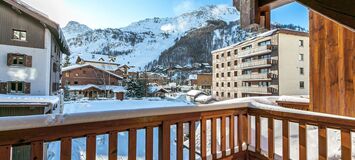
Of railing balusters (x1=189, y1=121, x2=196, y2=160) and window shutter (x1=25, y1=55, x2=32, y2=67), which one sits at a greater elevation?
window shutter (x1=25, y1=55, x2=32, y2=67)

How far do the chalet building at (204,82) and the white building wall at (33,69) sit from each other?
1074cm

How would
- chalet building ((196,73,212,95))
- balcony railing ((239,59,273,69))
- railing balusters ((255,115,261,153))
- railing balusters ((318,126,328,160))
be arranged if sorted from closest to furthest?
1. railing balusters ((318,126,328,160))
2. railing balusters ((255,115,261,153))
3. balcony railing ((239,59,273,69))
4. chalet building ((196,73,212,95))

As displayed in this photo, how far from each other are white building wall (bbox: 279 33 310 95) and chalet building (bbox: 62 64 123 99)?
42.4 ft

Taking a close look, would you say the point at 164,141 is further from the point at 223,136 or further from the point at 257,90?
the point at 257,90

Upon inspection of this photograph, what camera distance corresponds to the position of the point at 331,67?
2648 mm

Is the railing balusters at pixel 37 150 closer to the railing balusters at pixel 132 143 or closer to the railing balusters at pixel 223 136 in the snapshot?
the railing balusters at pixel 132 143

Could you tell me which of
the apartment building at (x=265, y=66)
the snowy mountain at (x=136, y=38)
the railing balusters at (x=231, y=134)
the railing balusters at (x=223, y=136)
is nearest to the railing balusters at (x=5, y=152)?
the railing balusters at (x=223, y=136)

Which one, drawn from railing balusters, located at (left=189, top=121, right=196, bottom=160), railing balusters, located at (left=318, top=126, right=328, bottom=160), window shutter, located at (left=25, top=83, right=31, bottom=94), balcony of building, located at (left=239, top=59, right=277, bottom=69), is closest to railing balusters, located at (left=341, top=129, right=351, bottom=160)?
railing balusters, located at (left=318, top=126, right=328, bottom=160)

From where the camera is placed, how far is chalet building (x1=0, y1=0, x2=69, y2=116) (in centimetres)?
825

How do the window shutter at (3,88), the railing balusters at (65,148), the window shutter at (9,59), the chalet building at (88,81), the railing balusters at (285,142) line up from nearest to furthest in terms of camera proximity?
1. the railing balusters at (65,148)
2. the railing balusters at (285,142)
3. the window shutter at (3,88)
4. the window shutter at (9,59)
5. the chalet building at (88,81)

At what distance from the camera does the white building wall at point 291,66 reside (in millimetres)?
16188

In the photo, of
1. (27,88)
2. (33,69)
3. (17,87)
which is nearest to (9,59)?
(33,69)

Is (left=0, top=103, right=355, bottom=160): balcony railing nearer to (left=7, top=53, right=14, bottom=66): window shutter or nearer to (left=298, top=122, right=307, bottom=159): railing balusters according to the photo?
(left=298, top=122, right=307, bottom=159): railing balusters

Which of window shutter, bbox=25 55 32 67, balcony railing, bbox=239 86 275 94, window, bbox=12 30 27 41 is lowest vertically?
balcony railing, bbox=239 86 275 94
